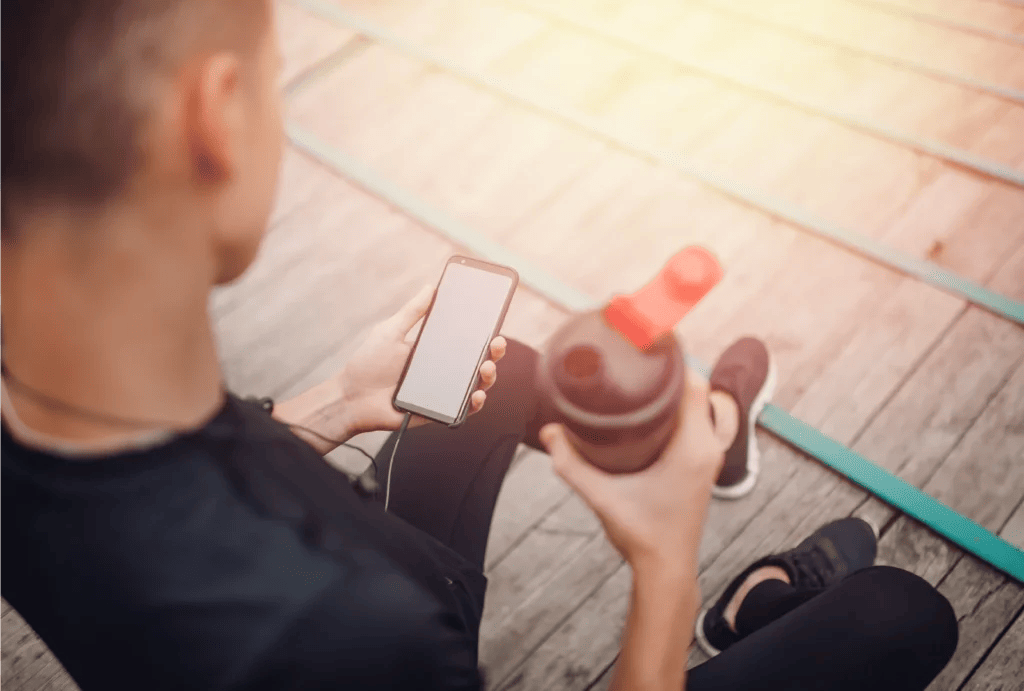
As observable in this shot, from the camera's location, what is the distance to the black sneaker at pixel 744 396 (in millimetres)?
1643

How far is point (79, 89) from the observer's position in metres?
0.55

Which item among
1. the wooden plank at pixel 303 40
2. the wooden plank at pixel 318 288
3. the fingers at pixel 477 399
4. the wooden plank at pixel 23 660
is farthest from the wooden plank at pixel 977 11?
the wooden plank at pixel 23 660

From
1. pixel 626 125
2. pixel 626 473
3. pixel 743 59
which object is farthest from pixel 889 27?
pixel 626 473

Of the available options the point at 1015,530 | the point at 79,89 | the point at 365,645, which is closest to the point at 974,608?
the point at 1015,530

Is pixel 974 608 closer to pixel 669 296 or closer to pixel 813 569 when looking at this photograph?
pixel 813 569

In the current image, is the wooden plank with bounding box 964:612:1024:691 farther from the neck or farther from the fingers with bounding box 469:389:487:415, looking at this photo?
the neck

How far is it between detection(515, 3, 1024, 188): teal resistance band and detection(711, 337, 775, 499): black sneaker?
1.06 m

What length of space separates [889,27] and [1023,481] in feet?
6.37

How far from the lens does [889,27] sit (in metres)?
2.62

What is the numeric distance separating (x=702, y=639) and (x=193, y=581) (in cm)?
125

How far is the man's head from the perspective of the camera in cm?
55

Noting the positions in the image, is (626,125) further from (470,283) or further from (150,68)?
(150,68)

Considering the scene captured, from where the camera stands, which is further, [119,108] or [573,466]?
[573,466]

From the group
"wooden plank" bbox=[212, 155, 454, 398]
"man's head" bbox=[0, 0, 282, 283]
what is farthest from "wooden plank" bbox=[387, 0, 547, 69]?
"man's head" bbox=[0, 0, 282, 283]
